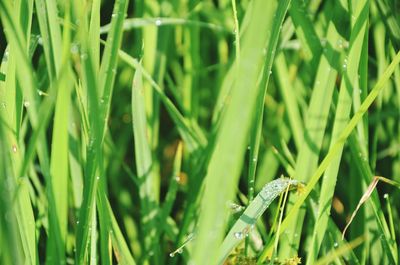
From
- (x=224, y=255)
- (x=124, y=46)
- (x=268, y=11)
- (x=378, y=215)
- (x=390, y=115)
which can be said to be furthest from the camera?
(x=124, y=46)

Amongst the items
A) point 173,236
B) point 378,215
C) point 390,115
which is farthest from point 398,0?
point 173,236

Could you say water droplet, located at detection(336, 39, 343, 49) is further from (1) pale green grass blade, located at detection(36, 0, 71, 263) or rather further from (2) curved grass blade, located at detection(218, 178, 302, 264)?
(1) pale green grass blade, located at detection(36, 0, 71, 263)

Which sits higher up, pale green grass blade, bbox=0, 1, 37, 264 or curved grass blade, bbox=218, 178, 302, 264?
pale green grass blade, bbox=0, 1, 37, 264

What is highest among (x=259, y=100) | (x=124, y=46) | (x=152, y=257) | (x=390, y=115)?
(x=124, y=46)

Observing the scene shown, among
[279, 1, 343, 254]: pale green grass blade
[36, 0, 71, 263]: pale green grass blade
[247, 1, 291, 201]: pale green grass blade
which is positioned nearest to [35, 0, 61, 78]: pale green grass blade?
[36, 0, 71, 263]: pale green grass blade

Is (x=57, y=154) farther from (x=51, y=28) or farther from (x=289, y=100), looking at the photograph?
(x=289, y=100)

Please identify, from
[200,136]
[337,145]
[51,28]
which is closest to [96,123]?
[51,28]

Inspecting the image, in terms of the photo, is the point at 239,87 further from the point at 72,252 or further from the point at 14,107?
the point at 72,252
